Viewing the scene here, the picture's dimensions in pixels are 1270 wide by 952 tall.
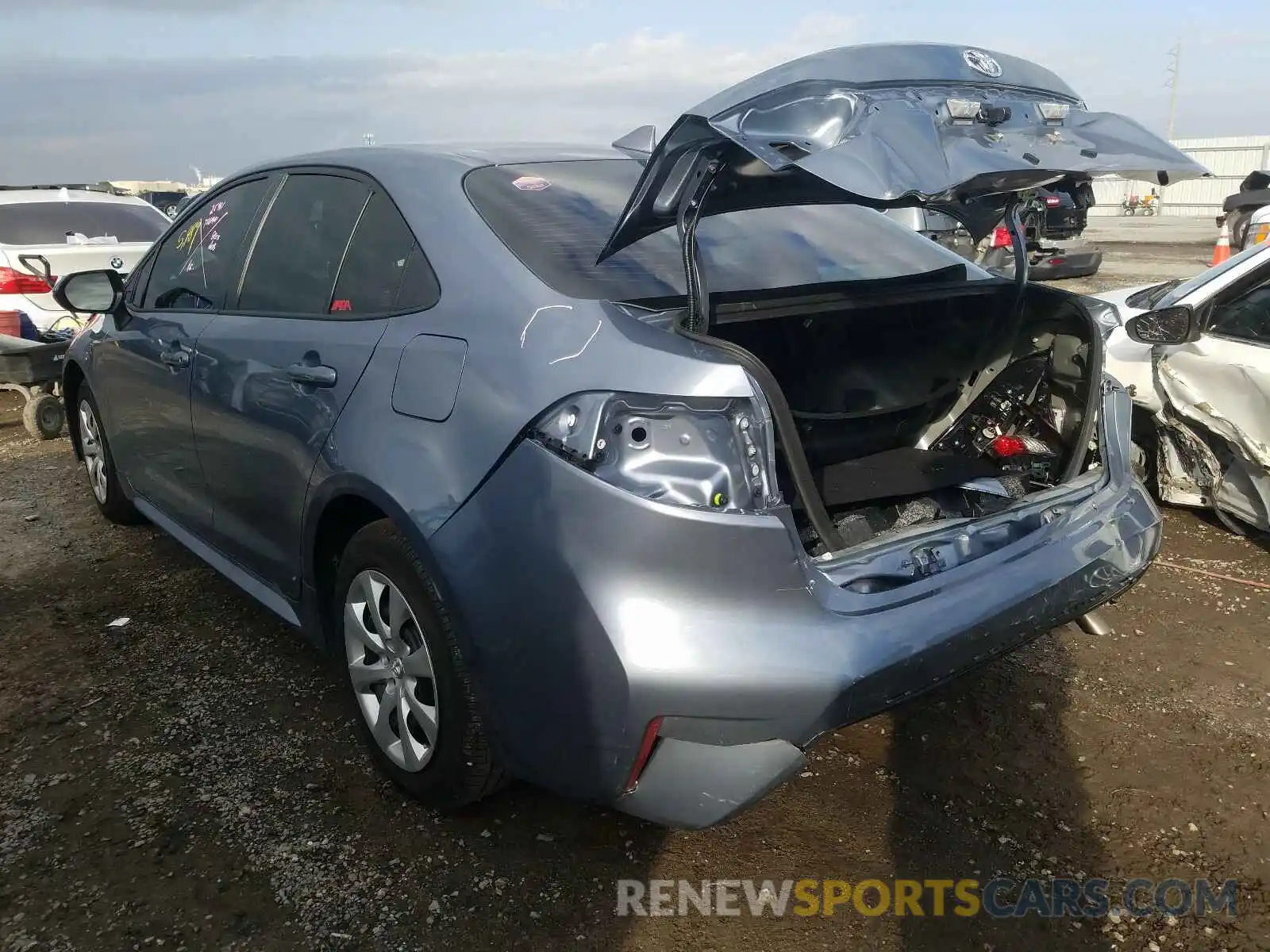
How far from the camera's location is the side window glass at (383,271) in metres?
2.50

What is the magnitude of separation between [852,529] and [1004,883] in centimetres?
93

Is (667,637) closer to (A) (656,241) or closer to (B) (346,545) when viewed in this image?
(B) (346,545)

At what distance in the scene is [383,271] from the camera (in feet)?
8.66

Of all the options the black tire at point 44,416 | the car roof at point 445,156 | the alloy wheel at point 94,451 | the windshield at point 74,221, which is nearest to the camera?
the car roof at point 445,156

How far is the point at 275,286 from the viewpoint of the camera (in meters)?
3.09

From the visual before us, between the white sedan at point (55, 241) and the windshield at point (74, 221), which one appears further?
the windshield at point (74, 221)

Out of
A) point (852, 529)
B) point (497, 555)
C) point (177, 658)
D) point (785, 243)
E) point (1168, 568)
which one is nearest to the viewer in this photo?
point (497, 555)

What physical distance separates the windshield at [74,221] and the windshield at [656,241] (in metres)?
6.49

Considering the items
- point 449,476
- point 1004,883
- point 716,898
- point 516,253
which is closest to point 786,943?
point 716,898

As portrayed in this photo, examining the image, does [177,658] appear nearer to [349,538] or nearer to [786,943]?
[349,538]

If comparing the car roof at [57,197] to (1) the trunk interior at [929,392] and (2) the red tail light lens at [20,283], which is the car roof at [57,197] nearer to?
(2) the red tail light lens at [20,283]

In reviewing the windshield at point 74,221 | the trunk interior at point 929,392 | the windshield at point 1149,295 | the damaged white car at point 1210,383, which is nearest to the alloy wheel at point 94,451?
the trunk interior at point 929,392

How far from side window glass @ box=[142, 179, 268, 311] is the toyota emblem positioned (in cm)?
227

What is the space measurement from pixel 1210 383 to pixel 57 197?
28.2 ft
